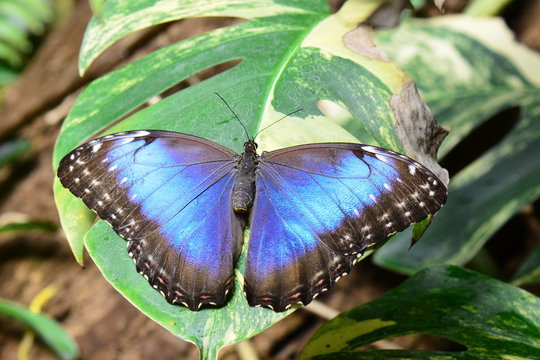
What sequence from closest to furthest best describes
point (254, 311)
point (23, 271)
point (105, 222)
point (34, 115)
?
point (254, 311)
point (105, 222)
point (23, 271)
point (34, 115)

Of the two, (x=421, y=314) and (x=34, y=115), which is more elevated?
(x=421, y=314)

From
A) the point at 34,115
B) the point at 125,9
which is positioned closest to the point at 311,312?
the point at 125,9

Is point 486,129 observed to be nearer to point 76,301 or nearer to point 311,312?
point 311,312

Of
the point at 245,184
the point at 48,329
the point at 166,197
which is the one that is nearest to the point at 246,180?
the point at 245,184

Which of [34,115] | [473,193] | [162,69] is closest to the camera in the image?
[162,69]

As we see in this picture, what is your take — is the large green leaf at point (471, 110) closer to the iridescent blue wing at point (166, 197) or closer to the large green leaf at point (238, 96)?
the large green leaf at point (238, 96)

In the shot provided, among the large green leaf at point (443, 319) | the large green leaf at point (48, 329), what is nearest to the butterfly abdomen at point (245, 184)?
the large green leaf at point (443, 319)

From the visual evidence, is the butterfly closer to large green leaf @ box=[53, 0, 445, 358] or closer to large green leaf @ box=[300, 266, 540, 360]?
large green leaf @ box=[53, 0, 445, 358]
